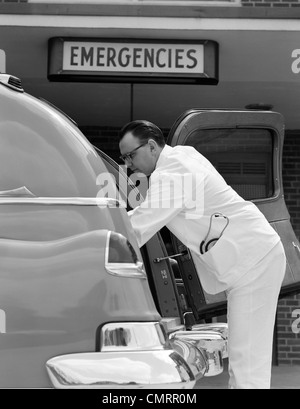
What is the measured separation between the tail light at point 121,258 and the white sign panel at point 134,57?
16.8 feet

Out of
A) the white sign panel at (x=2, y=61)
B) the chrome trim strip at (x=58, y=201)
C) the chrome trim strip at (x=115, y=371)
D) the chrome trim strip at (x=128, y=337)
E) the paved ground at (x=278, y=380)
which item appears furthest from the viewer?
the paved ground at (x=278, y=380)

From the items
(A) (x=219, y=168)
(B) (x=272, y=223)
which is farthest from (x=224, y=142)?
(A) (x=219, y=168)

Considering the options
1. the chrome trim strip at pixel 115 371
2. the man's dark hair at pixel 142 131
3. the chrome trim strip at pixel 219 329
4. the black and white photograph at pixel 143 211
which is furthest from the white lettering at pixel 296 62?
the chrome trim strip at pixel 115 371

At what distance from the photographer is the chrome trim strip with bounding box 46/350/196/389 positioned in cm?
263

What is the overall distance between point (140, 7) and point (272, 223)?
3154mm

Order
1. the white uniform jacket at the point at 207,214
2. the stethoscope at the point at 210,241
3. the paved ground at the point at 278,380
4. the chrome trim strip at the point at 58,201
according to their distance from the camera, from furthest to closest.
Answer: the paved ground at the point at 278,380, the stethoscope at the point at 210,241, the white uniform jacket at the point at 207,214, the chrome trim strip at the point at 58,201

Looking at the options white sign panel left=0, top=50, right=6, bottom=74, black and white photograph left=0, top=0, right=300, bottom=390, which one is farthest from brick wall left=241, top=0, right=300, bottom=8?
white sign panel left=0, top=50, right=6, bottom=74

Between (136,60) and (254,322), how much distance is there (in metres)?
4.30

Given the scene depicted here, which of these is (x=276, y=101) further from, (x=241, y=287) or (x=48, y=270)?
(x=48, y=270)

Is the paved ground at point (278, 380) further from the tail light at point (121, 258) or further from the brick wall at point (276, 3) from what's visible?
the tail light at point (121, 258)

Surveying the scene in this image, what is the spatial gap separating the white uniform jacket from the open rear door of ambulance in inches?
13.2

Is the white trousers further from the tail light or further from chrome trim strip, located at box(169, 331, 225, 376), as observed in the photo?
the tail light

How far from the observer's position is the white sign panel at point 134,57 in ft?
25.5
